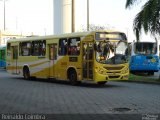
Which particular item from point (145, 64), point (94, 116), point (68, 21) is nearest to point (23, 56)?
point (145, 64)

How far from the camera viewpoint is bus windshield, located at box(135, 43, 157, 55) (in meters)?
35.3

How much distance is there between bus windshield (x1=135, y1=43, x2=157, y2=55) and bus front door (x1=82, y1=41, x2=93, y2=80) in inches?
494

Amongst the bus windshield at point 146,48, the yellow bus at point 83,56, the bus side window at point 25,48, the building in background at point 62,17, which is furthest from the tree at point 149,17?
the building in background at point 62,17

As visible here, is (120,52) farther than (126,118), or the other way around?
(120,52)

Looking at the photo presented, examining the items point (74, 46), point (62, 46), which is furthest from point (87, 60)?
point (62, 46)

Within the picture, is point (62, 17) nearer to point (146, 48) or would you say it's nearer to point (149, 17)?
point (146, 48)

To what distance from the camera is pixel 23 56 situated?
99.6ft

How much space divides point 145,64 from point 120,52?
12.3m

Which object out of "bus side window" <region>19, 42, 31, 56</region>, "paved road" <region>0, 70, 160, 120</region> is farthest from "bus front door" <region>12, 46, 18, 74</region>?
"paved road" <region>0, 70, 160, 120</region>

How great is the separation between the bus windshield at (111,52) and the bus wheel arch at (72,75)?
216 cm

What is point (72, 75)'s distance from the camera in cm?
2452

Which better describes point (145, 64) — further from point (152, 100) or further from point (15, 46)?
point (152, 100)

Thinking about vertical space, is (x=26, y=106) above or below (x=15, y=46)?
below

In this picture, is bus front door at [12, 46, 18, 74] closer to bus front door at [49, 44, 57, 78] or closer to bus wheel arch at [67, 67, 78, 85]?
bus front door at [49, 44, 57, 78]
